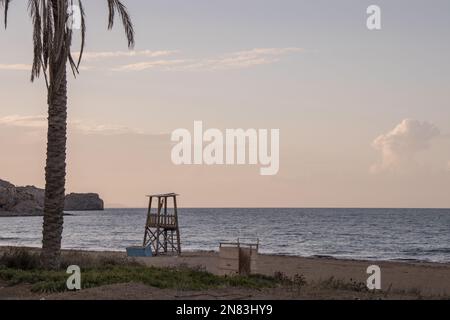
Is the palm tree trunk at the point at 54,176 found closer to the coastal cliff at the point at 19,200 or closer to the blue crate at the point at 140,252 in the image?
the blue crate at the point at 140,252

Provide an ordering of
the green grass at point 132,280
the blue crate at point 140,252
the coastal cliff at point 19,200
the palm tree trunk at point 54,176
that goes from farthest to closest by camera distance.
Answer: the coastal cliff at point 19,200, the blue crate at point 140,252, the palm tree trunk at point 54,176, the green grass at point 132,280

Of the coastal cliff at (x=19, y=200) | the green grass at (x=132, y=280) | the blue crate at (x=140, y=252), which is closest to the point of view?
the green grass at (x=132, y=280)

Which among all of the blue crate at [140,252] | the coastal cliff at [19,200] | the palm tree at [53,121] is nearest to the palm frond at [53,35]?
the palm tree at [53,121]

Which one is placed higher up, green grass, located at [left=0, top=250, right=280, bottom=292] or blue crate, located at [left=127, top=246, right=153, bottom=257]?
green grass, located at [left=0, top=250, right=280, bottom=292]

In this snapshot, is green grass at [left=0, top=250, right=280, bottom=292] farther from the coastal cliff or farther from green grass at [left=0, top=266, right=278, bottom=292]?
the coastal cliff

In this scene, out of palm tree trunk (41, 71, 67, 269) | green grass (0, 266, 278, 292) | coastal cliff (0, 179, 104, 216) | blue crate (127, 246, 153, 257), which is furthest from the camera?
coastal cliff (0, 179, 104, 216)

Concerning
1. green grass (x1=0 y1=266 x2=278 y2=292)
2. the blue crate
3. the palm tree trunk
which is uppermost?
the palm tree trunk

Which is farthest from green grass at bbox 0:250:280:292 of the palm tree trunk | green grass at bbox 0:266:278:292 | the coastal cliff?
the coastal cliff

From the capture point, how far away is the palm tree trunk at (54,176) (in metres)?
19.5

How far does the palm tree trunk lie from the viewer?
1947 centimetres

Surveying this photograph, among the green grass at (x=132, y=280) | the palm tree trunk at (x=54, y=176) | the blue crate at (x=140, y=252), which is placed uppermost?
the palm tree trunk at (x=54, y=176)
